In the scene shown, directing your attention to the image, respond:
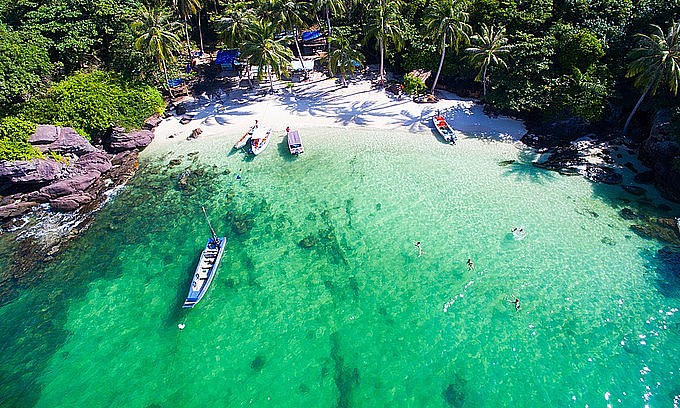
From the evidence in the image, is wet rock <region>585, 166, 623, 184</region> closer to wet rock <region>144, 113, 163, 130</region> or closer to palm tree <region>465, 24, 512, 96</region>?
palm tree <region>465, 24, 512, 96</region>

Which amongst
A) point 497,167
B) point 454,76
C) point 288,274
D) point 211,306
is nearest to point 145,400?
point 211,306

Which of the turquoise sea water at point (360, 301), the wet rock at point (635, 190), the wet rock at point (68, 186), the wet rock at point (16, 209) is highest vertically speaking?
the wet rock at point (68, 186)

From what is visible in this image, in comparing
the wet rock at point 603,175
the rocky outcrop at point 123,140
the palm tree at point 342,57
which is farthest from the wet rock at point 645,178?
the rocky outcrop at point 123,140

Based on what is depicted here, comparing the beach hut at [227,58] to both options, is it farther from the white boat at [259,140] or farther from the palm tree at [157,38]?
the white boat at [259,140]

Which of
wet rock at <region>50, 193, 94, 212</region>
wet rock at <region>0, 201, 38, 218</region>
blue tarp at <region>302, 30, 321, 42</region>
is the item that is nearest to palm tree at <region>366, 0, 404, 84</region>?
blue tarp at <region>302, 30, 321, 42</region>

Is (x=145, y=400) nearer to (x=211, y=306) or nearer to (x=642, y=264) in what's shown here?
(x=211, y=306)

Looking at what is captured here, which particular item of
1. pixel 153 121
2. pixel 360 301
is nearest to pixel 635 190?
pixel 360 301
